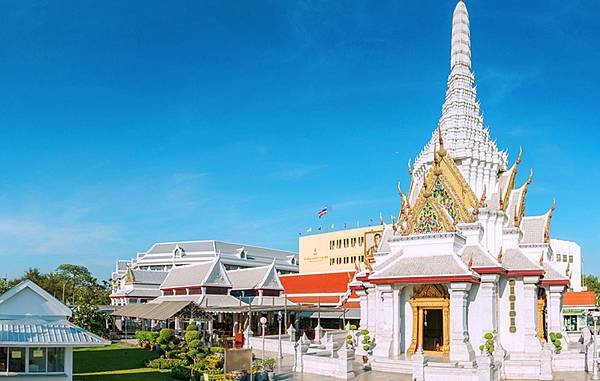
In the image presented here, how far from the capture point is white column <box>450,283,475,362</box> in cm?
2102

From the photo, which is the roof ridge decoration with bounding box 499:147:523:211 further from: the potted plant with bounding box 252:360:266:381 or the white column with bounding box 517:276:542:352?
the potted plant with bounding box 252:360:266:381

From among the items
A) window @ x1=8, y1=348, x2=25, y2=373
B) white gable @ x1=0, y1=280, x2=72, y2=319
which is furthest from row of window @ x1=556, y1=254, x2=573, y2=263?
window @ x1=8, y1=348, x2=25, y2=373

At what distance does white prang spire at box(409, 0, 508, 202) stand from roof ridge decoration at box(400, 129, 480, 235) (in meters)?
2.01

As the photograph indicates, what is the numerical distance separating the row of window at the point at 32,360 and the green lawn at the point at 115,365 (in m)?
3.25

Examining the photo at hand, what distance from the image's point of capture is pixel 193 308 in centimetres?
2673

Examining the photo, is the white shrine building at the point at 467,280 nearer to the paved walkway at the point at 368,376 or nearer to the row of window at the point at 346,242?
the paved walkway at the point at 368,376

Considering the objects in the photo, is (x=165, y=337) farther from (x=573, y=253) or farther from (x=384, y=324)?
(x=573, y=253)

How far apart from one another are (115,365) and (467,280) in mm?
12638

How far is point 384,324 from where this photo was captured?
74.7 ft

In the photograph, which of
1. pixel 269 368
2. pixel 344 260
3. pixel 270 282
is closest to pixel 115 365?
pixel 269 368

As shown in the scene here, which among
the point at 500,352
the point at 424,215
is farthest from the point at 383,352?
the point at 424,215

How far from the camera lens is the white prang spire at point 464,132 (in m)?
27.8

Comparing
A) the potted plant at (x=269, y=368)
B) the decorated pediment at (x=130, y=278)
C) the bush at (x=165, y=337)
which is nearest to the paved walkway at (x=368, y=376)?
the potted plant at (x=269, y=368)

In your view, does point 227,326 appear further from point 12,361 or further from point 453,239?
point 12,361
